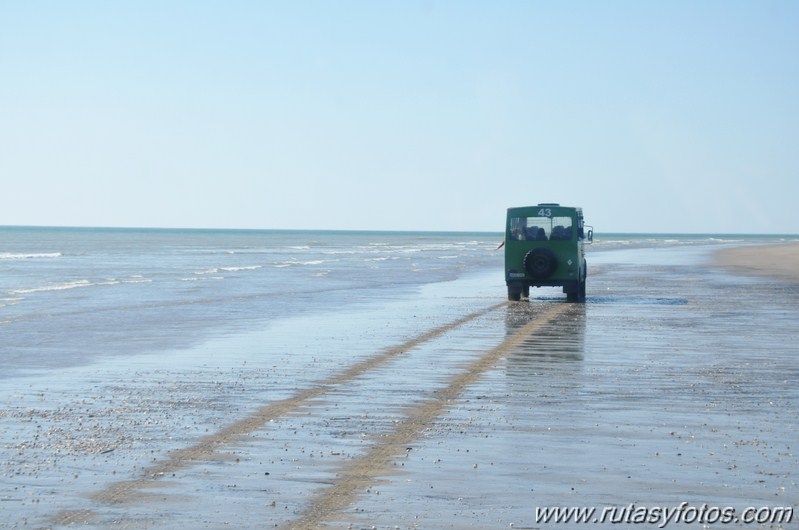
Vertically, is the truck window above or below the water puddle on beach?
above

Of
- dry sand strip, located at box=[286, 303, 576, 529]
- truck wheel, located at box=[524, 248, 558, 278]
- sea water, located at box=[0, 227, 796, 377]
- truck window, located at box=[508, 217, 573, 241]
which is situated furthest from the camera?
truck window, located at box=[508, 217, 573, 241]

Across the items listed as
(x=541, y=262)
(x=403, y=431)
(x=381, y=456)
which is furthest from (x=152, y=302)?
(x=381, y=456)

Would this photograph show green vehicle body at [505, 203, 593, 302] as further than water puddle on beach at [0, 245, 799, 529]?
Yes

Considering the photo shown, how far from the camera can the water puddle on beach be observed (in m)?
7.73

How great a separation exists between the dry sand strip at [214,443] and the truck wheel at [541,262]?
12.6 meters

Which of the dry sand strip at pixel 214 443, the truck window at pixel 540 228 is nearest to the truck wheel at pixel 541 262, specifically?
the truck window at pixel 540 228

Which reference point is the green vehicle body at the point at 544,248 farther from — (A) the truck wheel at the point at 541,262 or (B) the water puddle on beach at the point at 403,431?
(B) the water puddle on beach at the point at 403,431

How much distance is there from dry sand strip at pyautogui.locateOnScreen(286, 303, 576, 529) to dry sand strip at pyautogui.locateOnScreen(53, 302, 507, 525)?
1.23m

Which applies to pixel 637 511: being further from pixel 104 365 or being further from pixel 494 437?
pixel 104 365

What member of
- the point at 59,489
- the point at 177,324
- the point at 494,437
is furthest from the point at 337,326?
the point at 59,489

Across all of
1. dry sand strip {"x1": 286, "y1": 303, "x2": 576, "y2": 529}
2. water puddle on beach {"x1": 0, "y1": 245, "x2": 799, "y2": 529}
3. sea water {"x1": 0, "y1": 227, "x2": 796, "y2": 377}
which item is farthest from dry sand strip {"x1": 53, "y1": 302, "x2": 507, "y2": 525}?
sea water {"x1": 0, "y1": 227, "x2": 796, "y2": 377}

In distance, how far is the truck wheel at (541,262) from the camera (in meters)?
28.9

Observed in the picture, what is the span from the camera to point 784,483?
8.27 m

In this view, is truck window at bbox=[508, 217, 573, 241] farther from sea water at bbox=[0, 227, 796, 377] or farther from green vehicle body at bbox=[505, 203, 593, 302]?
sea water at bbox=[0, 227, 796, 377]
